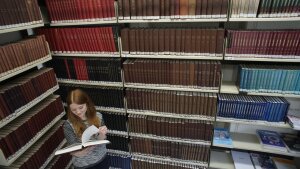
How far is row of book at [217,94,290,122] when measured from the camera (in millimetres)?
1964

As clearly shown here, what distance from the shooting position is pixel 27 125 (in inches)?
76.0

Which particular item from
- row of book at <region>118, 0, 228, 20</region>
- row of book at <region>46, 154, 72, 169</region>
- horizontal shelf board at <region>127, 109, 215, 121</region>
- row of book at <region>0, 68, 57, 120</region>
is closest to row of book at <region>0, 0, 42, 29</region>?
row of book at <region>0, 68, 57, 120</region>

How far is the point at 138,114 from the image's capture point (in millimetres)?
2377

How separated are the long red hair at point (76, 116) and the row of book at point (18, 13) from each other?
768 millimetres

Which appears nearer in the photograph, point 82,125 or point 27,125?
point 82,125

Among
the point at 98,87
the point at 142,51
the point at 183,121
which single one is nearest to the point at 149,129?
the point at 183,121

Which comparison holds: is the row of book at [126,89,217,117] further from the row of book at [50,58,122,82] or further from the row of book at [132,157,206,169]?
the row of book at [132,157,206,169]

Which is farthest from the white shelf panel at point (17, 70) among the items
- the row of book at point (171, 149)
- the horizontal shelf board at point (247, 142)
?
the horizontal shelf board at point (247, 142)

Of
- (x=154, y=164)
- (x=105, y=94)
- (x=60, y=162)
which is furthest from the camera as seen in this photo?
(x=154, y=164)

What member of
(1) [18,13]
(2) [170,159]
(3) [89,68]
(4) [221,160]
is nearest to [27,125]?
(3) [89,68]

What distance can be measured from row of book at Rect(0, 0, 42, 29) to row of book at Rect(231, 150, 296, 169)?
8.78ft

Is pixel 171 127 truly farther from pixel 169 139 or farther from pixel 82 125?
pixel 82 125

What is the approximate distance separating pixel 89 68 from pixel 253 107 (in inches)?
69.8

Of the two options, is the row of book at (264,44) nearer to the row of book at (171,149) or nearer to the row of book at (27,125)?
the row of book at (171,149)
